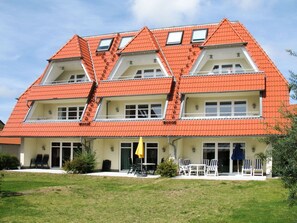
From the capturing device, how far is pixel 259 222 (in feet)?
36.5

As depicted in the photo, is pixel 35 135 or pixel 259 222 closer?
pixel 259 222

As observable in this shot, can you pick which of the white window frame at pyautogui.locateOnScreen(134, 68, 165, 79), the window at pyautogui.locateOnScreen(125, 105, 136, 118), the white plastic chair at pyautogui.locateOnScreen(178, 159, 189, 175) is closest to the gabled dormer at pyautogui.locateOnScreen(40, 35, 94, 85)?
the white window frame at pyautogui.locateOnScreen(134, 68, 165, 79)

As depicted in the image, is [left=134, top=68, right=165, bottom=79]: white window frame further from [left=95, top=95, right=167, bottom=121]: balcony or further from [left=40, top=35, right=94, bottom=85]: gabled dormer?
[left=40, top=35, right=94, bottom=85]: gabled dormer

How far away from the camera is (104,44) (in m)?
35.3

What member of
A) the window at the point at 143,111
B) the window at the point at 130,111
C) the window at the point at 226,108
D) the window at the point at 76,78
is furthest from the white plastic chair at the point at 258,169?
the window at the point at 76,78

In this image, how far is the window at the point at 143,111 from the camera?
1184 inches

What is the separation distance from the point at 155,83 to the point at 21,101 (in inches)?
479

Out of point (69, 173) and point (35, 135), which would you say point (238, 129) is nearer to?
point (69, 173)

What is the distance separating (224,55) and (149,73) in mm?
5901

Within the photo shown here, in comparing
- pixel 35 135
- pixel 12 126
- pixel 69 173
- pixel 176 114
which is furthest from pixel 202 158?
pixel 12 126

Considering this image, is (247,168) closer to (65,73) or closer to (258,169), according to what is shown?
(258,169)

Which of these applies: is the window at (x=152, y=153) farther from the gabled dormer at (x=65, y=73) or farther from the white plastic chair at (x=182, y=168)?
the gabled dormer at (x=65, y=73)

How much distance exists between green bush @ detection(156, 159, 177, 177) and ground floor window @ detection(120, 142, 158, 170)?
146 inches

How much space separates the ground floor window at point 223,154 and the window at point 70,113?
10646 mm
